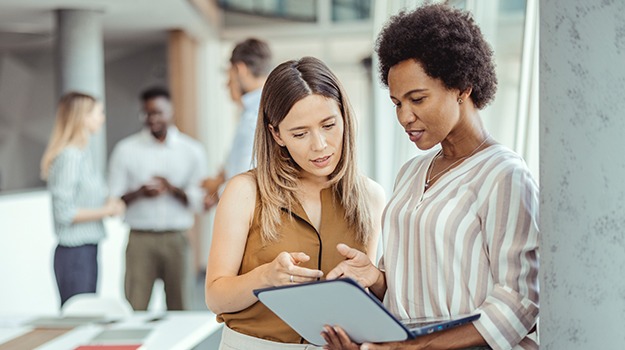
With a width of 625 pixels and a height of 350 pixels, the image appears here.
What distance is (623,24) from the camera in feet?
4.79

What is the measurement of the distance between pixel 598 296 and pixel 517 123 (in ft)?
6.61

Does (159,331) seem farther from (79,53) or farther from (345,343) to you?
(79,53)

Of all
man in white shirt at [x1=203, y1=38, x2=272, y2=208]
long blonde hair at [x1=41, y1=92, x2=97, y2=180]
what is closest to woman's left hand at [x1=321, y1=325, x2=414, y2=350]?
man in white shirt at [x1=203, y1=38, x2=272, y2=208]

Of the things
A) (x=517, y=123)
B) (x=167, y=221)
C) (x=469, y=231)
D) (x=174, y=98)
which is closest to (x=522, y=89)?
(x=517, y=123)

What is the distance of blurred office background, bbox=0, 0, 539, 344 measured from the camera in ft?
22.1

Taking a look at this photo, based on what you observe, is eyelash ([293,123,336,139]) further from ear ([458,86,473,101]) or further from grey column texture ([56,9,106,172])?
grey column texture ([56,9,106,172])

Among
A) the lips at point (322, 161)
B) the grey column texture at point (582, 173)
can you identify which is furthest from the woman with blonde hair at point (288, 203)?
the grey column texture at point (582, 173)

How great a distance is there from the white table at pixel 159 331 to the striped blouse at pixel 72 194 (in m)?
1.39

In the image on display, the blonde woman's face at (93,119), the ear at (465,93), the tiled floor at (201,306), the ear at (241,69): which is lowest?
the tiled floor at (201,306)

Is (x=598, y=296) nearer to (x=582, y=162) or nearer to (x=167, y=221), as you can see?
(x=582, y=162)

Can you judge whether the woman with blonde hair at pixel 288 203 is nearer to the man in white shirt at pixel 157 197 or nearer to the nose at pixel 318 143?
the nose at pixel 318 143

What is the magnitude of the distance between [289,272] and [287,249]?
0.87 feet

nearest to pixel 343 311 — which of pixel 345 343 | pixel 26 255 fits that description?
pixel 345 343

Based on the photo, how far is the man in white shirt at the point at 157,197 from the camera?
5.22 m
